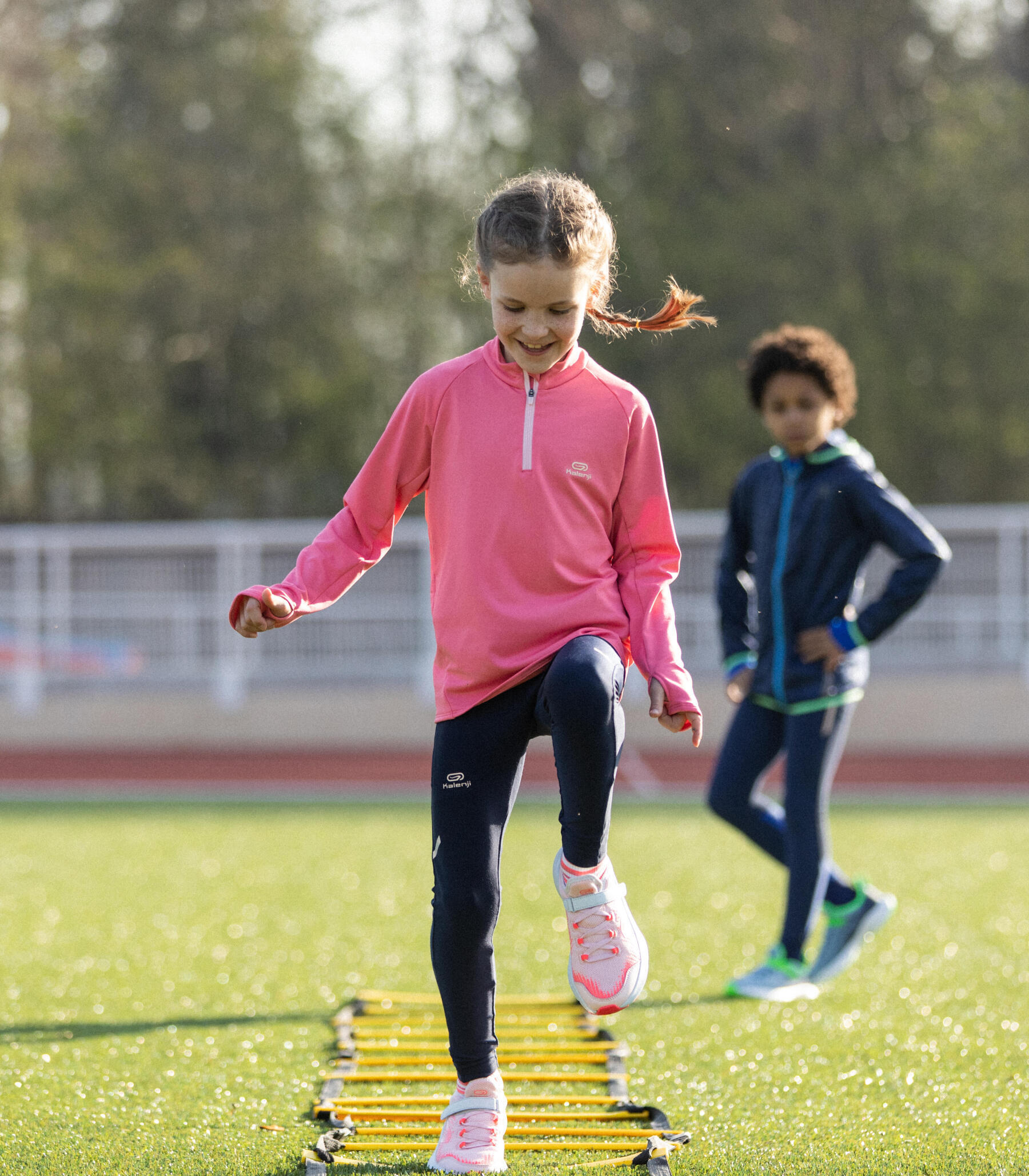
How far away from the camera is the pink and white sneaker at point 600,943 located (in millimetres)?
2482

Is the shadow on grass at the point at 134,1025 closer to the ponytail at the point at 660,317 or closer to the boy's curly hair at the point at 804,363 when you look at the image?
the ponytail at the point at 660,317

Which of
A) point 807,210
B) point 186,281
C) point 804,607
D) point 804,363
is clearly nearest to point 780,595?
point 804,607

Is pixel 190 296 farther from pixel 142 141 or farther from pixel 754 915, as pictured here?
pixel 754 915

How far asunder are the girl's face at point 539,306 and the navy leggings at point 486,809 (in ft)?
1.73

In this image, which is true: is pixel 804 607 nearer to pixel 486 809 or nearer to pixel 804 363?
pixel 804 363

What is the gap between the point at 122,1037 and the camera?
3.70 meters

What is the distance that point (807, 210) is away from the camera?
2227 cm

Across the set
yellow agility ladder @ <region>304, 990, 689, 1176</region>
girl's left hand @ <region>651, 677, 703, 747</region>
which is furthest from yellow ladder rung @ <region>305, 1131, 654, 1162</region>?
girl's left hand @ <region>651, 677, 703, 747</region>

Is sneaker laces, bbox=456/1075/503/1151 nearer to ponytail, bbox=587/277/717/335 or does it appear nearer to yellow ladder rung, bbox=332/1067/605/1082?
yellow ladder rung, bbox=332/1067/605/1082

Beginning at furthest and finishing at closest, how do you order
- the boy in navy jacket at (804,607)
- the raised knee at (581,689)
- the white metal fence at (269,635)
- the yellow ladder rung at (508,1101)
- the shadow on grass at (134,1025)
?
the white metal fence at (269,635)
the boy in navy jacket at (804,607)
the shadow on grass at (134,1025)
the yellow ladder rung at (508,1101)
the raised knee at (581,689)

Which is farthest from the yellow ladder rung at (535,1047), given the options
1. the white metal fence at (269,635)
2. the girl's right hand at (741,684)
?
the white metal fence at (269,635)

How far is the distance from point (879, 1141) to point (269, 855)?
497cm

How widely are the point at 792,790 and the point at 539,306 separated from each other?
2139 millimetres

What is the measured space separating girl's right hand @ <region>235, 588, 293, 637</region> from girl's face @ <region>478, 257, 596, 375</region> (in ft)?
2.02
